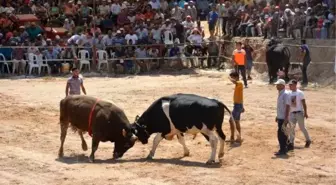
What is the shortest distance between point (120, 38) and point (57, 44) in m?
2.53

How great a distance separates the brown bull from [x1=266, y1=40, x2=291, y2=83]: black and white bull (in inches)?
486

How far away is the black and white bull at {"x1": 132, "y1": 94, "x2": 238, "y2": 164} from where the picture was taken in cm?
1470

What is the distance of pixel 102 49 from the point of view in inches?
1180

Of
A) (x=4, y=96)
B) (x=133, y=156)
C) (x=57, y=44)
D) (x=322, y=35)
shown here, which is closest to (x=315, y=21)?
(x=322, y=35)

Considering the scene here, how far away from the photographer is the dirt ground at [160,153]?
13773mm

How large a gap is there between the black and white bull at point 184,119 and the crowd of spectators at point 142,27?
13957mm

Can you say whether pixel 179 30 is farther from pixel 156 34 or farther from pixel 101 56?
pixel 101 56

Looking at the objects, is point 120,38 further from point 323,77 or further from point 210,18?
point 323,77

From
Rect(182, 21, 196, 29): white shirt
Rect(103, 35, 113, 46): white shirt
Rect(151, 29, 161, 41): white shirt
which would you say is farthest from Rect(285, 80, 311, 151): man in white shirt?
Rect(182, 21, 196, 29): white shirt

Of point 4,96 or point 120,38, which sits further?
point 120,38

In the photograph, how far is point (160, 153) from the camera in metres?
16.0

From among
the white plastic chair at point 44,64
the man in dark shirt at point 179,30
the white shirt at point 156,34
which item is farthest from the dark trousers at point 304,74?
the white plastic chair at point 44,64

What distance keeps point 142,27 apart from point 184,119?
54.3 ft

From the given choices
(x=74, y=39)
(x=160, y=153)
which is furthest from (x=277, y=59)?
(x=160, y=153)
